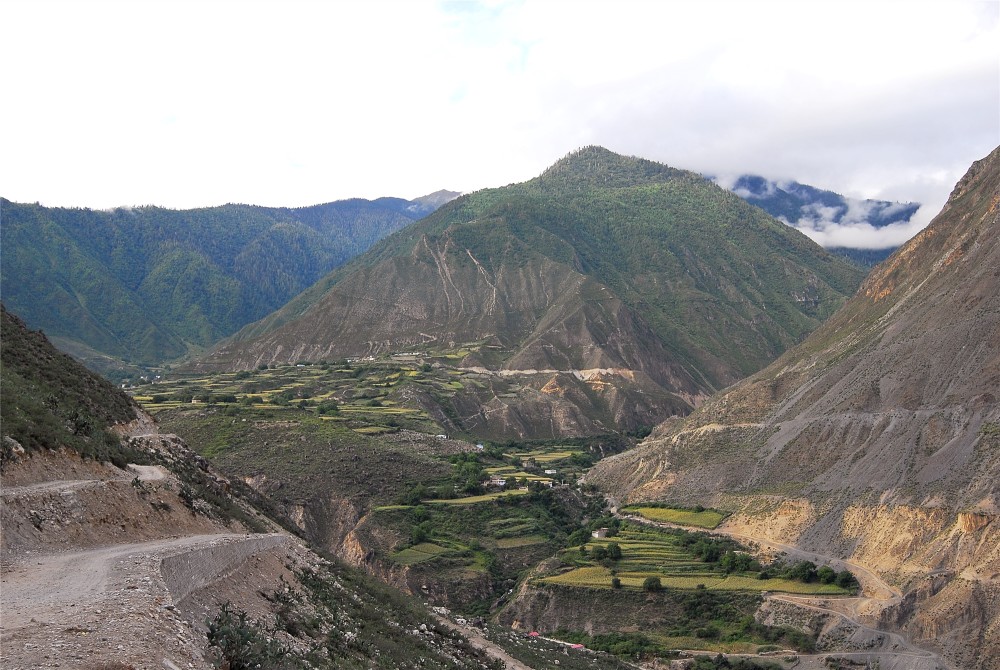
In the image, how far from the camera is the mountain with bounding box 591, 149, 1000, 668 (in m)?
61.2

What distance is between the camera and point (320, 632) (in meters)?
24.9

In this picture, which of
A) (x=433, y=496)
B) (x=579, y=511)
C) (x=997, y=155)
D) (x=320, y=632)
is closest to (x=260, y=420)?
(x=433, y=496)

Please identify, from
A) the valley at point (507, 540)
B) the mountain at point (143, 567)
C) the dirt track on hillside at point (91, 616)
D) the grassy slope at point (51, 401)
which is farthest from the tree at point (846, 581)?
the dirt track on hillside at point (91, 616)

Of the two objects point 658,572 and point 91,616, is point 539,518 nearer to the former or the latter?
point 658,572

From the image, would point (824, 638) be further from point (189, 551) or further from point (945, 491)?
point (189, 551)

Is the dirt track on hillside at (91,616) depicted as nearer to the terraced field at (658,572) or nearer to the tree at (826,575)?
the terraced field at (658,572)

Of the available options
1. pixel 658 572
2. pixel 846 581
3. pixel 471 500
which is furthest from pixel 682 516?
pixel 846 581

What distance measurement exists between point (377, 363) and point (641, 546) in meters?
99.7

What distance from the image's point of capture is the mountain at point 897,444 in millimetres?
61250

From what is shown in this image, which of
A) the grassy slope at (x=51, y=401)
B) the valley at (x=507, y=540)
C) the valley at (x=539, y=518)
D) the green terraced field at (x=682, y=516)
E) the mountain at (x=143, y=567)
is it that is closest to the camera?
the mountain at (x=143, y=567)

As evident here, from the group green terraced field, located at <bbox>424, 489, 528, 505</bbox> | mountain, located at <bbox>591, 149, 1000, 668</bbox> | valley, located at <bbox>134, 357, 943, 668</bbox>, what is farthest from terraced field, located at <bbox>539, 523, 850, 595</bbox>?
green terraced field, located at <bbox>424, 489, 528, 505</bbox>

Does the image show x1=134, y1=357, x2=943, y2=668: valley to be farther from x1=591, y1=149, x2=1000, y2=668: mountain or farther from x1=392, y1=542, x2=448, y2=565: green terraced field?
x1=591, y1=149, x2=1000, y2=668: mountain

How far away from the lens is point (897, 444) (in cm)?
7694

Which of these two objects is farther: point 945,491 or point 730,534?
point 730,534
